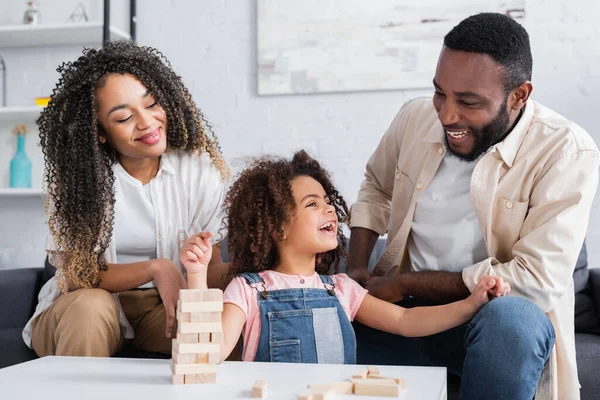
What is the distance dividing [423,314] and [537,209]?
0.37 metres

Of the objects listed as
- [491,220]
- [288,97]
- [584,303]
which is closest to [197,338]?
[491,220]

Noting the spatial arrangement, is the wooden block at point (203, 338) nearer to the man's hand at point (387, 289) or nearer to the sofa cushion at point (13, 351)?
the man's hand at point (387, 289)

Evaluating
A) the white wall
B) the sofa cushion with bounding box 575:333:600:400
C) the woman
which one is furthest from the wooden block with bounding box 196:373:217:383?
the white wall

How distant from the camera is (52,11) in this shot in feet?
12.2

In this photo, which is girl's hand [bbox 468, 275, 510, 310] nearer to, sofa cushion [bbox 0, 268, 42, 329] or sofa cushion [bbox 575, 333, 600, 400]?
sofa cushion [bbox 575, 333, 600, 400]

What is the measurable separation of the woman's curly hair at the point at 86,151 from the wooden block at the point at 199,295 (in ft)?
2.07

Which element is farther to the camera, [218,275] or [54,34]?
[54,34]

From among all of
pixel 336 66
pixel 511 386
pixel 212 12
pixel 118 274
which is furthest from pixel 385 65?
pixel 511 386

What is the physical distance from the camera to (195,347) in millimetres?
1299

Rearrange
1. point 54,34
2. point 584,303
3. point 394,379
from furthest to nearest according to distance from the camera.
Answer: point 54,34
point 584,303
point 394,379

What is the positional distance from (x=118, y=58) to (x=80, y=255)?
0.54 m

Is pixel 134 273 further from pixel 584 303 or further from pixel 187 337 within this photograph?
pixel 584 303

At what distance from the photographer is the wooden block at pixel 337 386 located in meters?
1.17

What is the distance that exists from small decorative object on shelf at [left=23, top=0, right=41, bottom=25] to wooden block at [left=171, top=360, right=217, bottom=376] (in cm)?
277
